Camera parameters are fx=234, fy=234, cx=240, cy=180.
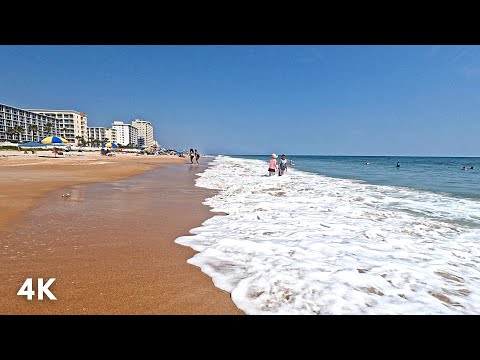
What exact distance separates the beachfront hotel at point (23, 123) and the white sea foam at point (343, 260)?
118385mm

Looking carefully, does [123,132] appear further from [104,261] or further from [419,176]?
[104,261]

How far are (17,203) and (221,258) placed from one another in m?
6.96

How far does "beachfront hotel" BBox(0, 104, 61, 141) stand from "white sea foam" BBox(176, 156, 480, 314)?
118m

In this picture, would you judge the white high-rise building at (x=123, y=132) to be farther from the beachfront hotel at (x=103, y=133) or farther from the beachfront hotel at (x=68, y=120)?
the beachfront hotel at (x=68, y=120)

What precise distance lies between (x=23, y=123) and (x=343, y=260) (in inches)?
6190

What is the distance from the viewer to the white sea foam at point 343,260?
2586 millimetres

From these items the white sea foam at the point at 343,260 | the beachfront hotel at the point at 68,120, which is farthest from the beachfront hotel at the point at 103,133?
the white sea foam at the point at 343,260

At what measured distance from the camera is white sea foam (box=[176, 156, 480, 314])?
2586mm
